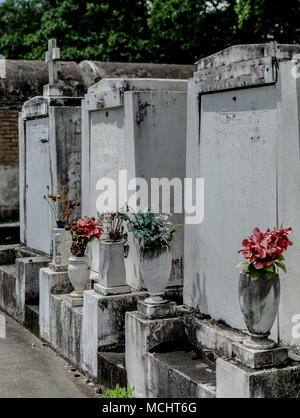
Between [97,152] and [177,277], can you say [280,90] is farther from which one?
[97,152]

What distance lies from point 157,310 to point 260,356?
4.63 feet

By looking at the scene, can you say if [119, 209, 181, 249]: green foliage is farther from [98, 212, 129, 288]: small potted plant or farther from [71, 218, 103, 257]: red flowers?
[71, 218, 103, 257]: red flowers

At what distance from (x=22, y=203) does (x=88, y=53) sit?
32.2ft

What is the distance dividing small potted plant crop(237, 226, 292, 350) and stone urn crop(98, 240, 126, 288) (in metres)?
2.06

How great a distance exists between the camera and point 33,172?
879cm

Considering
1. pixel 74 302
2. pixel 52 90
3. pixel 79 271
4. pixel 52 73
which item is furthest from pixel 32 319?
pixel 52 73

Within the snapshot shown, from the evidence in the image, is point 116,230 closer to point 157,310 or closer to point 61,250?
point 157,310

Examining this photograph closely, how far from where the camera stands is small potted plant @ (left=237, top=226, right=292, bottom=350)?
3.90 m

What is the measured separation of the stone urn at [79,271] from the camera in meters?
6.48

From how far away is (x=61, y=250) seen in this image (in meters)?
7.11

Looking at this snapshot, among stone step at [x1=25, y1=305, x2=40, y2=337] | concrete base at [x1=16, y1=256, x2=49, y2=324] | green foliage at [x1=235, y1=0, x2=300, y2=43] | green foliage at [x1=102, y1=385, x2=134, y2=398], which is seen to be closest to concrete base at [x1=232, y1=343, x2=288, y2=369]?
green foliage at [x1=102, y1=385, x2=134, y2=398]

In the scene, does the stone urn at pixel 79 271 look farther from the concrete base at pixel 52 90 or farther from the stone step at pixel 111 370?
the concrete base at pixel 52 90
